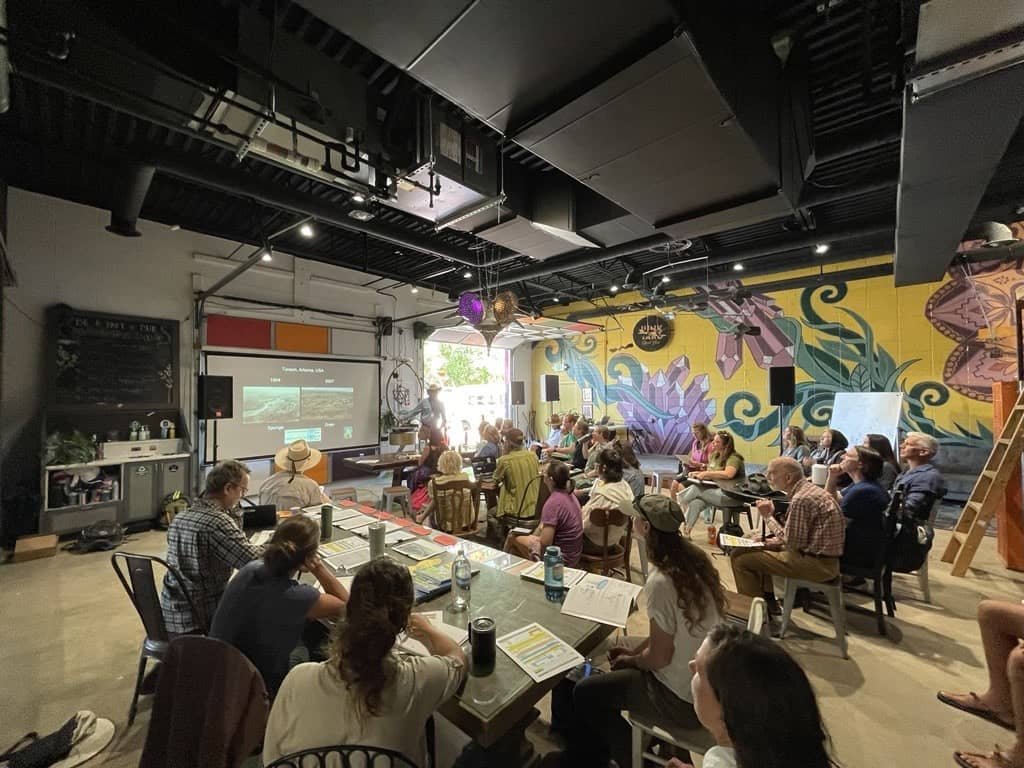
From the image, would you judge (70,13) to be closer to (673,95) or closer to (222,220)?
(673,95)

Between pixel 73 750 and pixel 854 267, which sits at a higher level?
pixel 854 267

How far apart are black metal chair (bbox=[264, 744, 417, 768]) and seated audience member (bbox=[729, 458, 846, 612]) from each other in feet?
8.99

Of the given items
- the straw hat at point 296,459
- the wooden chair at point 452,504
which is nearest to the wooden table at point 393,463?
the wooden chair at point 452,504

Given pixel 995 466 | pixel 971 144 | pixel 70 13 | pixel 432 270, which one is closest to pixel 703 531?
pixel 995 466

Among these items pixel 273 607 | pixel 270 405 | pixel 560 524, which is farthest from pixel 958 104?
pixel 270 405

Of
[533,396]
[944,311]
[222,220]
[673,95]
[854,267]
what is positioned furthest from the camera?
[533,396]

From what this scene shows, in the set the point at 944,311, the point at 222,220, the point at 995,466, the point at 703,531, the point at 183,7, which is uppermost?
the point at 222,220

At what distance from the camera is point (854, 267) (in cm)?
749

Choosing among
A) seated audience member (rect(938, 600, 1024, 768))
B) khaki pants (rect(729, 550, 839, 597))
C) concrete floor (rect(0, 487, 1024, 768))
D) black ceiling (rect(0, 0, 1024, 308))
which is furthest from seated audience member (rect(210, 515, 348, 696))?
seated audience member (rect(938, 600, 1024, 768))

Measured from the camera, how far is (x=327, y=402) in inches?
304

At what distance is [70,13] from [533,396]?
1108cm

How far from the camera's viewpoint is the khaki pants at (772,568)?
110 inches

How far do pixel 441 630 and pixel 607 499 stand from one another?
184cm

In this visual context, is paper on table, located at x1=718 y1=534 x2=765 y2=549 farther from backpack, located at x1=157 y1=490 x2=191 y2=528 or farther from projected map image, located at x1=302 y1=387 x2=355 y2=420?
projected map image, located at x1=302 y1=387 x2=355 y2=420
